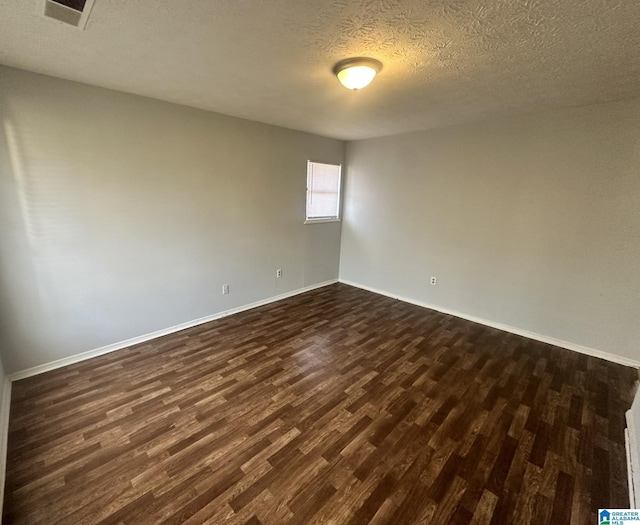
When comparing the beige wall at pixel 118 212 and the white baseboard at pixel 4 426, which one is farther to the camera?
the beige wall at pixel 118 212

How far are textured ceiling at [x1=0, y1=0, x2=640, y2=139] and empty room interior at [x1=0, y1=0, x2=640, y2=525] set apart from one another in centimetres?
2

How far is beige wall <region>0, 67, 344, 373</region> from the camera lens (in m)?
2.27

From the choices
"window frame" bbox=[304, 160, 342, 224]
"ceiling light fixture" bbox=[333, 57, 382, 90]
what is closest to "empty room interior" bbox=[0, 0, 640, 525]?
"ceiling light fixture" bbox=[333, 57, 382, 90]

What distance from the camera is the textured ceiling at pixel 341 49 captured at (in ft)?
4.48

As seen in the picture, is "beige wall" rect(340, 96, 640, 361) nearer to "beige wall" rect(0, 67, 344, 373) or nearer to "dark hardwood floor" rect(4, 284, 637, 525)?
"dark hardwood floor" rect(4, 284, 637, 525)

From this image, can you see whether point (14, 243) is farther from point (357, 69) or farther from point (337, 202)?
point (337, 202)

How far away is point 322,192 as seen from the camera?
483cm

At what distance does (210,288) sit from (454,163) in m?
3.58

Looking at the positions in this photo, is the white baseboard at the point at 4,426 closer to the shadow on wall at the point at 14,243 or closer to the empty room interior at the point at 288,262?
the empty room interior at the point at 288,262

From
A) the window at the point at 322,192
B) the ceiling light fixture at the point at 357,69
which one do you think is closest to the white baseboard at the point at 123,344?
the window at the point at 322,192

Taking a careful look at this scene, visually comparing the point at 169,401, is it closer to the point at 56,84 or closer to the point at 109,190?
the point at 109,190

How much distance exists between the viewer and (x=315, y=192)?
185 inches

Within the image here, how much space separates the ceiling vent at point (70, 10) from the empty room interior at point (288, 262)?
0.8 inches

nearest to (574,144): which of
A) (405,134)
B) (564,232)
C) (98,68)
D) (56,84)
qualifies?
Answer: (564,232)
